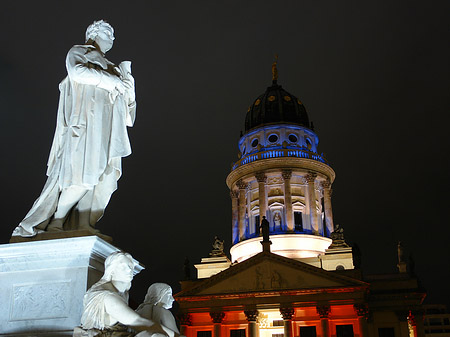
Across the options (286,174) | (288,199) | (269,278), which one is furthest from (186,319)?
(286,174)

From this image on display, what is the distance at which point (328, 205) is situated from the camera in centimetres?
5756

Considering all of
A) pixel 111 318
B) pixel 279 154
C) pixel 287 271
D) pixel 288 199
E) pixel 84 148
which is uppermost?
pixel 279 154

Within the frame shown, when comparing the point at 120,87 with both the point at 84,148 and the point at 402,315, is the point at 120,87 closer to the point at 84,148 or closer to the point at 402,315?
the point at 84,148

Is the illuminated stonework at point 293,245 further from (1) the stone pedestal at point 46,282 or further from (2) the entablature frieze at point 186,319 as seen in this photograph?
(1) the stone pedestal at point 46,282

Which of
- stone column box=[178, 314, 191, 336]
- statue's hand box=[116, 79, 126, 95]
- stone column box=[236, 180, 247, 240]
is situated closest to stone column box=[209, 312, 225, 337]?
stone column box=[178, 314, 191, 336]

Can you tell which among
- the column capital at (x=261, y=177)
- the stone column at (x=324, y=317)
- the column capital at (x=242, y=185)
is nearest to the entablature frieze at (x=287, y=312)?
the stone column at (x=324, y=317)

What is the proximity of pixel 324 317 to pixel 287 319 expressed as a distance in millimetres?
2763

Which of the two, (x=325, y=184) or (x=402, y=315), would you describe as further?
(x=325, y=184)

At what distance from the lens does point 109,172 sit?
18.0 ft

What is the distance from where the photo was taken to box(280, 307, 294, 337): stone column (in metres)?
41.9

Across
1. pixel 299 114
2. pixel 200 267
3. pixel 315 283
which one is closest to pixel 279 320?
pixel 315 283

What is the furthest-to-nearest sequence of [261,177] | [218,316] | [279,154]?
[279,154], [261,177], [218,316]

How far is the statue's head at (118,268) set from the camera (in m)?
4.29

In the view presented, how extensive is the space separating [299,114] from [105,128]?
190 feet
